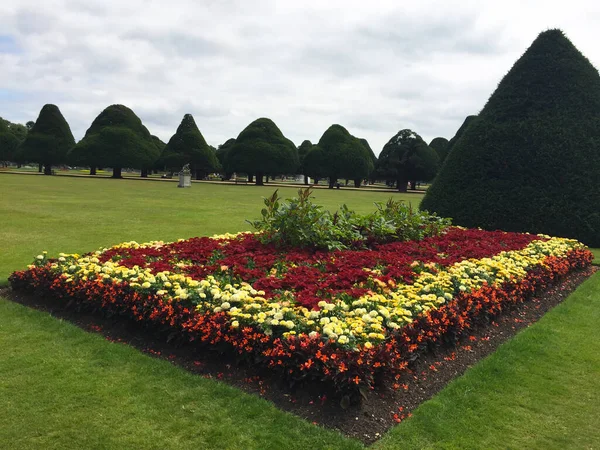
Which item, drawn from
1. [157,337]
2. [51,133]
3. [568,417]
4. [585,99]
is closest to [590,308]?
[568,417]

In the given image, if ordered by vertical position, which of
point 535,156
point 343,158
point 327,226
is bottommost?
point 327,226

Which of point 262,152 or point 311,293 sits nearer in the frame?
point 311,293

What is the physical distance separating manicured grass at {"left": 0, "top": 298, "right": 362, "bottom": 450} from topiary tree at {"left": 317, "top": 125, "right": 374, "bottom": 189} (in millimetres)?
47370

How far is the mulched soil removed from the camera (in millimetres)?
3277

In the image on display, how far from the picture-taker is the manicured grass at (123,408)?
9.75ft

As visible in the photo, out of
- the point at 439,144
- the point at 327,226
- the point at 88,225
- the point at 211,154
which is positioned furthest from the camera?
the point at 439,144

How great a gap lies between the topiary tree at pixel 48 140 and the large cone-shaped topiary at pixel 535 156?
168ft

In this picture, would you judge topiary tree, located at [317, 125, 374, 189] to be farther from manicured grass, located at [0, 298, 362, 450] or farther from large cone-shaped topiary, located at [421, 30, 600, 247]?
manicured grass, located at [0, 298, 362, 450]

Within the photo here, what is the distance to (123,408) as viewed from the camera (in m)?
3.32

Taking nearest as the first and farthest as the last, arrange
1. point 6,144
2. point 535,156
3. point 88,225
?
point 535,156 → point 88,225 → point 6,144

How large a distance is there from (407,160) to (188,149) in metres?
24.7

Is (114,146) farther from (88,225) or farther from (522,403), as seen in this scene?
(522,403)

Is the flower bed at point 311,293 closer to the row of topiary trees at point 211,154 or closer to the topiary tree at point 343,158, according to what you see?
the row of topiary trees at point 211,154

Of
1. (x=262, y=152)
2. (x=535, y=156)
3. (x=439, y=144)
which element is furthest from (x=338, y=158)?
(x=535, y=156)
